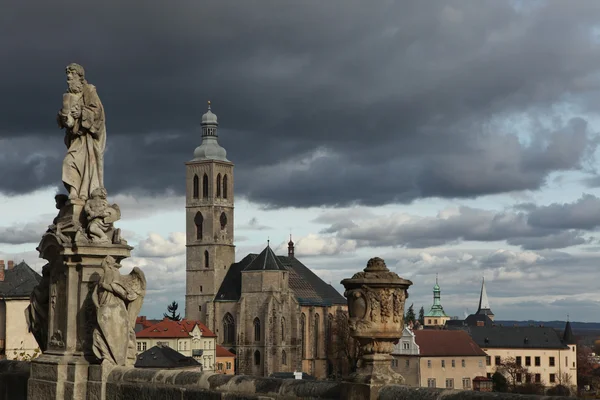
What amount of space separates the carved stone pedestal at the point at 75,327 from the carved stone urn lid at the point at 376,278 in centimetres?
282

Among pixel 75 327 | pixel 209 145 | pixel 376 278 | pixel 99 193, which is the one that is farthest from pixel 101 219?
pixel 209 145

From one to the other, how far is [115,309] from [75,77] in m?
2.46

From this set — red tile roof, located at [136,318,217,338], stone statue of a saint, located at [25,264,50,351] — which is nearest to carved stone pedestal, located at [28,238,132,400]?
stone statue of a saint, located at [25,264,50,351]

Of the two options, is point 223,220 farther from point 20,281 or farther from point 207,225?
point 20,281

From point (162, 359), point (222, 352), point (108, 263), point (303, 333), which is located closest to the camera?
point (108, 263)

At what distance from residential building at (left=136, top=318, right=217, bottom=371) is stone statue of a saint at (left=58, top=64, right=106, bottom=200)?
8985cm

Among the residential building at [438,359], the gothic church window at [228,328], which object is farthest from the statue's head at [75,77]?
the gothic church window at [228,328]

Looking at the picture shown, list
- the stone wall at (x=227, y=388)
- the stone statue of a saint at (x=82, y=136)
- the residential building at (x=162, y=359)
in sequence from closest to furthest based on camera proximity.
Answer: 1. the stone wall at (x=227, y=388)
2. the stone statue of a saint at (x=82, y=136)
3. the residential building at (x=162, y=359)

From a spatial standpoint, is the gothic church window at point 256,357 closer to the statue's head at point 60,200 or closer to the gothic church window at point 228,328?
the gothic church window at point 228,328

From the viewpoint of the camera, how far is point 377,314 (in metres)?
7.77

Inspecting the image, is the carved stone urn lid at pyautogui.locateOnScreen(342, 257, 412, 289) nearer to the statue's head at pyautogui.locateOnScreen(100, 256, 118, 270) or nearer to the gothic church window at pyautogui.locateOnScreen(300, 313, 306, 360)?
the statue's head at pyautogui.locateOnScreen(100, 256, 118, 270)

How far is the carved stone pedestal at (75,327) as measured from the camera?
383 inches

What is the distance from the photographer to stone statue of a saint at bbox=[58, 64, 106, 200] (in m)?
10.3

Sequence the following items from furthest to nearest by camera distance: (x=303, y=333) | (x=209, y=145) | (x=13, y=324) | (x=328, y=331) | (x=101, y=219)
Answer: (x=209, y=145)
(x=328, y=331)
(x=303, y=333)
(x=13, y=324)
(x=101, y=219)
